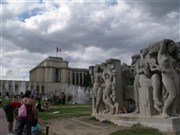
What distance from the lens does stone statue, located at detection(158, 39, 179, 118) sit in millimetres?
10758

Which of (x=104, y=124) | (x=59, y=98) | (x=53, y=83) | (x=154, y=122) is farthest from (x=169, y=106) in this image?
(x=53, y=83)

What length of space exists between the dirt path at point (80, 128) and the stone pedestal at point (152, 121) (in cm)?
45

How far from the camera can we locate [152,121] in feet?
36.8

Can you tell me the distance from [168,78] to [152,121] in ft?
6.03

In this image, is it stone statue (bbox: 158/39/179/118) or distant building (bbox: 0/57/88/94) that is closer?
stone statue (bbox: 158/39/179/118)

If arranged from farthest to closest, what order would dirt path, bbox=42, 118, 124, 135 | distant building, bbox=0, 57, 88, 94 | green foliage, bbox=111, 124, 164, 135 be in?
1. distant building, bbox=0, 57, 88, 94
2. dirt path, bbox=42, 118, 124, 135
3. green foliage, bbox=111, 124, 164, 135

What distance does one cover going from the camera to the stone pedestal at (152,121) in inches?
403

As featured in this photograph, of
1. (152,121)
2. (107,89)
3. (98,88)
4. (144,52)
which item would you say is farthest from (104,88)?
(152,121)

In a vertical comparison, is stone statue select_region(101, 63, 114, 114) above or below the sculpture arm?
below

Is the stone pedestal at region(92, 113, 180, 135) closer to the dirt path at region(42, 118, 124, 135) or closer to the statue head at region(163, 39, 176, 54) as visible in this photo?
the dirt path at region(42, 118, 124, 135)

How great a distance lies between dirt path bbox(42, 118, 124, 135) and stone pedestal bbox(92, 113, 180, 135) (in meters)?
0.45

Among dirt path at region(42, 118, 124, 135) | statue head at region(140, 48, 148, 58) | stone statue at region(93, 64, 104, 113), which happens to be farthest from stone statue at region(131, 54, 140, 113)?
A: stone statue at region(93, 64, 104, 113)

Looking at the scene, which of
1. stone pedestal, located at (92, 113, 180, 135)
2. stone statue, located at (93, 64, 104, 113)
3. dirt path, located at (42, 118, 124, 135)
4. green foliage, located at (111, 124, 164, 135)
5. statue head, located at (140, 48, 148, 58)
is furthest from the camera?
stone statue, located at (93, 64, 104, 113)

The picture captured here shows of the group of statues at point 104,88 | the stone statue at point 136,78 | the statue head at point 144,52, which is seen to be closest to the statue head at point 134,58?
the stone statue at point 136,78
